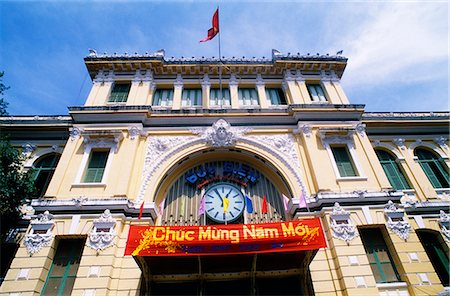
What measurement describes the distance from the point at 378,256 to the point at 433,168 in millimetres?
8423

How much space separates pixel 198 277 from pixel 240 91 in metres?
11.8

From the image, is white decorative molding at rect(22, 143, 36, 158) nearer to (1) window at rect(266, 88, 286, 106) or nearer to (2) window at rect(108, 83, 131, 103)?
(2) window at rect(108, 83, 131, 103)

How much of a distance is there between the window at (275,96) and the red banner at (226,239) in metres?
9.36

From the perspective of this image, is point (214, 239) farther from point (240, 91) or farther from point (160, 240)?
point (240, 91)

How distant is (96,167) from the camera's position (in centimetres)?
1323

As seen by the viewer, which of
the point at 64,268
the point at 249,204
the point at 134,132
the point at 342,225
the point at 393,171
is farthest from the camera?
the point at 393,171

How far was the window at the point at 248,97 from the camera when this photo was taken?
16.8m

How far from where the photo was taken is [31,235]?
10.5m

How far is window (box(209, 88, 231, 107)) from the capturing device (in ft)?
54.6

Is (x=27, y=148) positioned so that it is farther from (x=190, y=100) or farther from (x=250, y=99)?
(x=250, y=99)

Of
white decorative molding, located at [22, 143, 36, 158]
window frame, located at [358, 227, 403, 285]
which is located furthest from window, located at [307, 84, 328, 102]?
white decorative molding, located at [22, 143, 36, 158]

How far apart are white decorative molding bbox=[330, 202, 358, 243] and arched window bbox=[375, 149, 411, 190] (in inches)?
211

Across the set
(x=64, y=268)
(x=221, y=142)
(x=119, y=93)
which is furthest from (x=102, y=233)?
(x=119, y=93)

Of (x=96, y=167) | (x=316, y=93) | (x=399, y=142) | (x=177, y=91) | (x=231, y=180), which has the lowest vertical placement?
(x=231, y=180)
